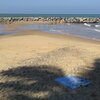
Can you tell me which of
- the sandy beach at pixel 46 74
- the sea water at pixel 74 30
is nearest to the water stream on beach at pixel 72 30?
the sea water at pixel 74 30

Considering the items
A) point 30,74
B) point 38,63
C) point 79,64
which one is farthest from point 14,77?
point 79,64

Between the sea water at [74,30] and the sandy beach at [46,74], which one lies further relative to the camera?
the sea water at [74,30]

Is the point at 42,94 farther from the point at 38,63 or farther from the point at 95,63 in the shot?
the point at 95,63

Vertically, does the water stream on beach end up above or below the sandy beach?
below

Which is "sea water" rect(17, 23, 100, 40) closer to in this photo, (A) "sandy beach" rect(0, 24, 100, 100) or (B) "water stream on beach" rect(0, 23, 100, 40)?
(B) "water stream on beach" rect(0, 23, 100, 40)

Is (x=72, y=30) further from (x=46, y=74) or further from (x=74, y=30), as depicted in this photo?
(x=46, y=74)

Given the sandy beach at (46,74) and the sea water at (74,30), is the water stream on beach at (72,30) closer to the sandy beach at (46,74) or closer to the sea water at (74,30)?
the sea water at (74,30)

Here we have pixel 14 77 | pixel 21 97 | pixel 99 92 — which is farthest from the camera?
pixel 14 77

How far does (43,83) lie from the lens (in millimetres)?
7973

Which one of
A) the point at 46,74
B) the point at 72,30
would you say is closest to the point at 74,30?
the point at 72,30

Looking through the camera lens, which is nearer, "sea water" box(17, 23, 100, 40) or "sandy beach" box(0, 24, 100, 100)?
"sandy beach" box(0, 24, 100, 100)

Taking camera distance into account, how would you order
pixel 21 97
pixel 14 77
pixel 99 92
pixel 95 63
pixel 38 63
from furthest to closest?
1. pixel 95 63
2. pixel 38 63
3. pixel 14 77
4. pixel 99 92
5. pixel 21 97

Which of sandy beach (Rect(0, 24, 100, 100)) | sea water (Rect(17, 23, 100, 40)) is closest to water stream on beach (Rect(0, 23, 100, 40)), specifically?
sea water (Rect(17, 23, 100, 40))

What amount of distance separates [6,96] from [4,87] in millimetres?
642
